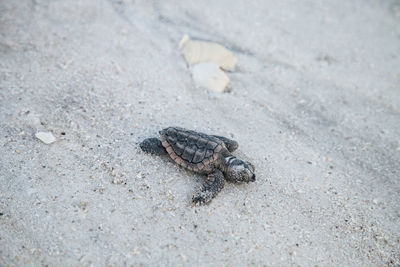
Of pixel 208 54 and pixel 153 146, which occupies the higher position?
pixel 208 54

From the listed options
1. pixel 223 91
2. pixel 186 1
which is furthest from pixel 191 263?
pixel 186 1

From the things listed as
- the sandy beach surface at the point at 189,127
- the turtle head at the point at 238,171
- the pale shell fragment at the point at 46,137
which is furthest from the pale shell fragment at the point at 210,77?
the pale shell fragment at the point at 46,137

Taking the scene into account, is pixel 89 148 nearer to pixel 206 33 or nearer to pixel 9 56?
pixel 9 56

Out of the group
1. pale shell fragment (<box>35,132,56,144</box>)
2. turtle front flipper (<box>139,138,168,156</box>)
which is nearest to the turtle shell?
turtle front flipper (<box>139,138,168,156</box>)

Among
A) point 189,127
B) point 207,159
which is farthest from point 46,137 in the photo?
point 207,159

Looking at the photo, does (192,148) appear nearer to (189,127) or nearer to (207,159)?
(207,159)

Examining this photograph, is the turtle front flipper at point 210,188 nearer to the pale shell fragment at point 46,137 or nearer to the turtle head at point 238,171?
the turtle head at point 238,171
